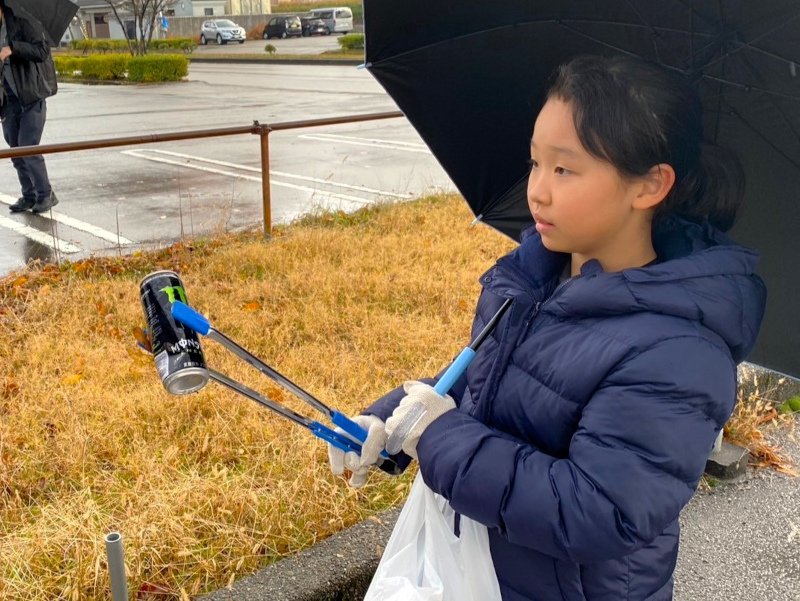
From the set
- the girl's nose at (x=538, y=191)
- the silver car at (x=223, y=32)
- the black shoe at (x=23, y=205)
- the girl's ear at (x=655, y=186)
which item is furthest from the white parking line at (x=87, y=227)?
the silver car at (x=223, y=32)

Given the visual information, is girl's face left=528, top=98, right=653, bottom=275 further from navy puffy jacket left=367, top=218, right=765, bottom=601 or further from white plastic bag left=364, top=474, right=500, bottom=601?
white plastic bag left=364, top=474, right=500, bottom=601

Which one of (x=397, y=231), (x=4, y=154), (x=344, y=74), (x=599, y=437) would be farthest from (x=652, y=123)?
(x=344, y=74)

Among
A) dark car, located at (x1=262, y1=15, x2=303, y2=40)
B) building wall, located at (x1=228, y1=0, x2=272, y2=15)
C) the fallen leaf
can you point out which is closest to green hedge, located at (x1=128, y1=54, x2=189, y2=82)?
the fallen leaf

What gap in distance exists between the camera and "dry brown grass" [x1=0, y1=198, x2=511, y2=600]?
2.35 metres

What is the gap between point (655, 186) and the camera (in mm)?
1409

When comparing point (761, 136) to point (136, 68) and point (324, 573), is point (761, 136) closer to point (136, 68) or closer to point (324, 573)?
point (324, 573)

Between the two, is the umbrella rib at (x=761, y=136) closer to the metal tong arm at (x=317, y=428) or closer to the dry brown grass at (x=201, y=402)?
the metal tong arm at (x=317, y=428)

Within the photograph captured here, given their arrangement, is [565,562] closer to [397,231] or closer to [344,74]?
[397,231]

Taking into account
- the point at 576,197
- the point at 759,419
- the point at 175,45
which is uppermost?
the point at 175,45

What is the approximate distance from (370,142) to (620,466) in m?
10.8

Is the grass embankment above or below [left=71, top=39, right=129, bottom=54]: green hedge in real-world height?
below

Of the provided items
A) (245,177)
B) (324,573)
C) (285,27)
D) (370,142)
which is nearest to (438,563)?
(324,573)

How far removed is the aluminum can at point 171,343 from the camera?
1358 millimetres

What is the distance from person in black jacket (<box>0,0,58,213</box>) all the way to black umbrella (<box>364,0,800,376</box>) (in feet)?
17.0
